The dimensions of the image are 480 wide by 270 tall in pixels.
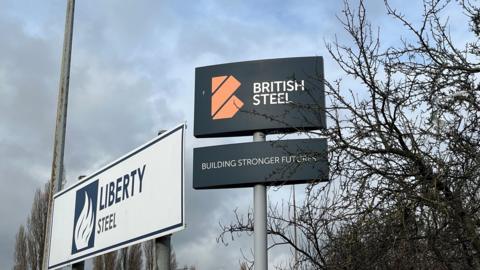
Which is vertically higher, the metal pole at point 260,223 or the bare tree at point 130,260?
the bare tree at point 130,260

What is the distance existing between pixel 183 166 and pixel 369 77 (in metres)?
2.78

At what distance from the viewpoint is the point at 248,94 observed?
38.6 ft

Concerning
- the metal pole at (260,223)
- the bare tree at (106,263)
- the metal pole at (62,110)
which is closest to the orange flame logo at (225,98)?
the metal pole at (260,223)

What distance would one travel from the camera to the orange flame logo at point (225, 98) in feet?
38.7

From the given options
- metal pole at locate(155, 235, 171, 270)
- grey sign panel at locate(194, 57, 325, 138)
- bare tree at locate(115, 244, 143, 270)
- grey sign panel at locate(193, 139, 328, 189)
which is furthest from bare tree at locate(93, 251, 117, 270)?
metal pole at locate(155, 235, 171, 270)

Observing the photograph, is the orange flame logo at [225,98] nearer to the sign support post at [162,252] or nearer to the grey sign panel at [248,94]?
the grey sign panel at [248,94]

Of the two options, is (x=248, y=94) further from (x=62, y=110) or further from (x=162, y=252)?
(x=162, y=252)

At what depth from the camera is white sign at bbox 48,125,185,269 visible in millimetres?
4191

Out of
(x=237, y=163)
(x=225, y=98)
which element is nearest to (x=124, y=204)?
(x=237, y=163)

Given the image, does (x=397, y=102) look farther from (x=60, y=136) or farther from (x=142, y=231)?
(x=60, y=136)

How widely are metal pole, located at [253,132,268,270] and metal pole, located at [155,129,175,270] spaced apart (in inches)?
254

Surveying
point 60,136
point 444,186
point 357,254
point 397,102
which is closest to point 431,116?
point 397,102

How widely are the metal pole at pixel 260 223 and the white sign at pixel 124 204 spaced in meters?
4.71

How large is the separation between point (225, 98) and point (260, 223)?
2.43m
